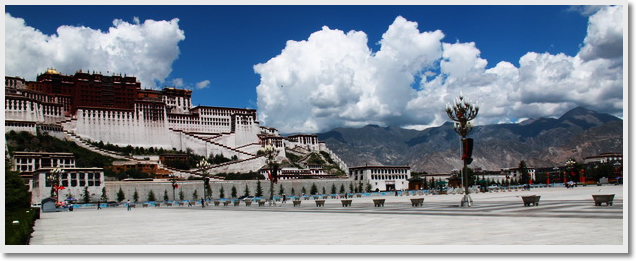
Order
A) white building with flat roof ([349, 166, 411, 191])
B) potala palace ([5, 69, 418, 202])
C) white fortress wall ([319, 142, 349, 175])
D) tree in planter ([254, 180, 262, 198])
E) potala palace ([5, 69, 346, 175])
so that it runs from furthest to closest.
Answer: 1. white fortress wall ([319, 142, 349, 175])
2. white building with flat roof ([349, 166, 411, 191])
3. potala palace ([5, 69, 346, 175])
4. tree in planter ([254, 180, 262, 198])
5. potala palace ([5, 69, 418, 202])

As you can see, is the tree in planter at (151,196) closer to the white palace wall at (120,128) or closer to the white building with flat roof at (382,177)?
the white palace wall at (120,128)

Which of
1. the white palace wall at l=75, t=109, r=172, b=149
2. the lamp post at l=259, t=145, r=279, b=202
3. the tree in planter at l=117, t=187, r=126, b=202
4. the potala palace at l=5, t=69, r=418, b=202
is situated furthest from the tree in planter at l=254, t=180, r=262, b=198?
the lamp post at l=259, t=145, r=279, b=202

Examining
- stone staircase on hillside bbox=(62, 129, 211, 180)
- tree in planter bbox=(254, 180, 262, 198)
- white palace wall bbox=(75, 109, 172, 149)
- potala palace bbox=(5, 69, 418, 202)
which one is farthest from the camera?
white palace wall bbox=(75, 109, 172, 149)

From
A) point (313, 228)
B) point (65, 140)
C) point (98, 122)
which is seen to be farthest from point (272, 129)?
point (313, 228)

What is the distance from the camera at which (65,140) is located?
9925 cm

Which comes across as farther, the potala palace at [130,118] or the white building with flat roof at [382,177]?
the white building with flat roof at [382,177]

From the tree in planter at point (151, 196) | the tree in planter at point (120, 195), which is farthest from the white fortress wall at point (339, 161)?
the tree in planter at point (120, 195)

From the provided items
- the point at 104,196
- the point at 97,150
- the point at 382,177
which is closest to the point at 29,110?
the point at 97,150

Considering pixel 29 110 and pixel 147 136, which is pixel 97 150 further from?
pixel 147 136

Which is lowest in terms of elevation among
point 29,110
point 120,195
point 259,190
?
point 259,190

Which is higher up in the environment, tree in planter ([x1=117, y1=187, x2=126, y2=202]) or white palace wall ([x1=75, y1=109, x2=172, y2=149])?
white palace wall ([x1=75, y1=109, x2=172, y2=149])

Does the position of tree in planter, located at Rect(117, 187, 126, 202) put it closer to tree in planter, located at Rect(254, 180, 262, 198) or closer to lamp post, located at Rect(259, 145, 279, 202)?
tree in planter, located at Rect(254, 180, 262, 198)

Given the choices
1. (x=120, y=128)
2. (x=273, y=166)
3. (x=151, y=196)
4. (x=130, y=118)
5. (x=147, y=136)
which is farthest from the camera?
(x=147, y=136)

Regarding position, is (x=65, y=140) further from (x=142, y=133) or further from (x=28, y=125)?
(x=142, y=133)
